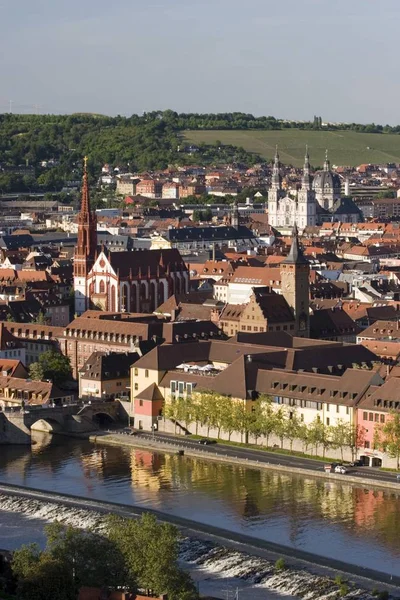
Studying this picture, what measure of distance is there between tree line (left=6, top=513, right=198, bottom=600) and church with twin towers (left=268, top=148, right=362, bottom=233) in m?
118

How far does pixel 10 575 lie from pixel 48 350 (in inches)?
1459

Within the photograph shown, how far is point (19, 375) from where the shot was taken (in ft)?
240

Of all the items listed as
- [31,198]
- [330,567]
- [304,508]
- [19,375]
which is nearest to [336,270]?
[19,375]

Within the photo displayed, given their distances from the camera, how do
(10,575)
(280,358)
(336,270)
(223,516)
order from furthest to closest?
(336,270) → (280,358) → (223,516) → (10,575)

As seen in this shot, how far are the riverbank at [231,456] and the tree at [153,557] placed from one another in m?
14.1

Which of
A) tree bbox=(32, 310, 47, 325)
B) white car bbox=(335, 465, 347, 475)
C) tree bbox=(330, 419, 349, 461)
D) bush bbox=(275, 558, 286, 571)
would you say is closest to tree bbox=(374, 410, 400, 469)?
tree bbox=(330, 419, 349, 461)

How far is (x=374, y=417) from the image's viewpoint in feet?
196

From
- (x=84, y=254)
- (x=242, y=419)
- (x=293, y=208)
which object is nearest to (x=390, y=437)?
(x=242, y=419)

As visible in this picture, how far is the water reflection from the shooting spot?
166 ft

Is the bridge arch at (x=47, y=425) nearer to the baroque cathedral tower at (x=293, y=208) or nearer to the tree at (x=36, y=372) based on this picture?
the tree at (x=36, y=372)

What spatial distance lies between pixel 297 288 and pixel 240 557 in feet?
119

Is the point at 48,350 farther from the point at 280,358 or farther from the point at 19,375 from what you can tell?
the point at 280,358

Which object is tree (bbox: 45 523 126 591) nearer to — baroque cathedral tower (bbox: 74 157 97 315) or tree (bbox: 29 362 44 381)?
tree (bbox: 29 362 44 381)

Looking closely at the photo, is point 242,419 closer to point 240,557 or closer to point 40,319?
point 240,557
